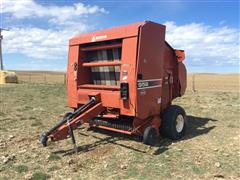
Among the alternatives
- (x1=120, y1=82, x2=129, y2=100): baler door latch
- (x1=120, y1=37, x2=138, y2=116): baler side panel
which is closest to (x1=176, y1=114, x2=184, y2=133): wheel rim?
(x1=120, y1=37, x2=138, y2=116): baler side panel

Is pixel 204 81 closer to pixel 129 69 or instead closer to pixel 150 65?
pixel 150 65

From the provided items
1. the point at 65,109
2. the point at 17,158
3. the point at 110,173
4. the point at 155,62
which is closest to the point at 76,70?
the point at 155,62

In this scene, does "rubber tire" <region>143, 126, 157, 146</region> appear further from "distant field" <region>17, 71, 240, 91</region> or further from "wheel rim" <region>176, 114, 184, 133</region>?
"distant field" <region>17, 71, 240, 91</region>

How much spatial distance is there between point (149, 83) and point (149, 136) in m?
1.19

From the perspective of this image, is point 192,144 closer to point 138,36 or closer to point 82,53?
point 138,36

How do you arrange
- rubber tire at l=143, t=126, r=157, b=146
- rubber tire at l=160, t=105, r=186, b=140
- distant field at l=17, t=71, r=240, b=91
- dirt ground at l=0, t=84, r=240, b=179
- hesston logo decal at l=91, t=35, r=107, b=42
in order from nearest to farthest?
dirt ground at l=0, t=84, r=240, b=179 → rubber tire at l=143, t=126, r=157, b=146 → hesston logo decal at l=91, t=35, r=107, b=42 → rubber tire at l=160, t=105, r=186, b=140 → distant field at l=17, t=71, r=240, b=91

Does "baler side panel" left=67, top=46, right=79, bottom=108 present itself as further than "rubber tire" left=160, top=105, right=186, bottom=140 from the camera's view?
Yes

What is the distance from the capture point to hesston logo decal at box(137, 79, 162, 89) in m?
6.83

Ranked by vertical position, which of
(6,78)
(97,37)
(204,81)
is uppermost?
(97,37)

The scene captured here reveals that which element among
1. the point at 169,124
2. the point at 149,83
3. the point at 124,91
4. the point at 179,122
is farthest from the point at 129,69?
the point at 179,122

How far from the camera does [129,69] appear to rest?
22.3ft

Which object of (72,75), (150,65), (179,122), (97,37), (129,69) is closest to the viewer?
(129,69)

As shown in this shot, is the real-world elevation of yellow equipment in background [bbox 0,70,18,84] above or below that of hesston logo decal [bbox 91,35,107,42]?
below

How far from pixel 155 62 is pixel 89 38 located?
1794 mm
